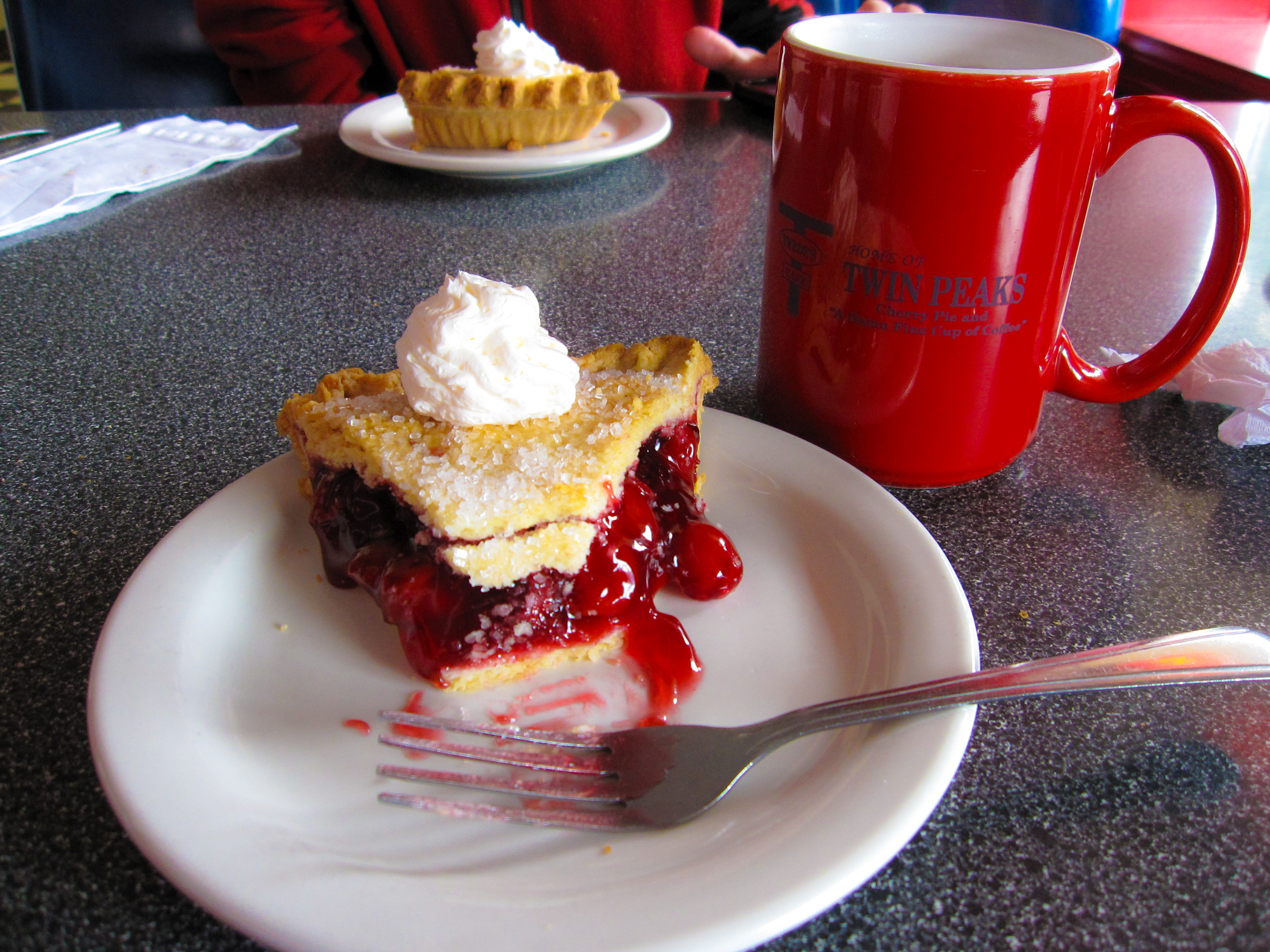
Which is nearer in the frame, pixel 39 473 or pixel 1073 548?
pixel 1073 548

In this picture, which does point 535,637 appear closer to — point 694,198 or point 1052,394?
point 1052,394

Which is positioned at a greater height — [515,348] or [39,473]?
[515,348]

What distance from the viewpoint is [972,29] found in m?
0.78

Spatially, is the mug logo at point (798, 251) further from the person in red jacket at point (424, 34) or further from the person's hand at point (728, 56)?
the person in red jacket at point (424, 34)

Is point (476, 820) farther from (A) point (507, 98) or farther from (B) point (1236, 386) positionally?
(A) point (507, 98)

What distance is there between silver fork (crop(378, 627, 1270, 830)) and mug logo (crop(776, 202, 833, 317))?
1.27 ft

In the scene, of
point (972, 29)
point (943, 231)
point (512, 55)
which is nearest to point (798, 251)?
point (943, 231)

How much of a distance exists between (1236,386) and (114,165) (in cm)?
195

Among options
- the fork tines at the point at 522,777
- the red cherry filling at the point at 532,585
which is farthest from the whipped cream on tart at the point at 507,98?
the fork tines at the point at 522,777

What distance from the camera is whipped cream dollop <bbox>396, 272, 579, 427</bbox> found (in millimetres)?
718

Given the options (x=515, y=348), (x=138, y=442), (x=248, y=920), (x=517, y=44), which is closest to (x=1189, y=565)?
(x=515, y=348)

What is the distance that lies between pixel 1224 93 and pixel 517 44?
2.54 metres

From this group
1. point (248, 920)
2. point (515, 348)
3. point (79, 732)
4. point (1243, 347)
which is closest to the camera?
point (248, 920)

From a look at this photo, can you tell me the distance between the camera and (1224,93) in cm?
290
